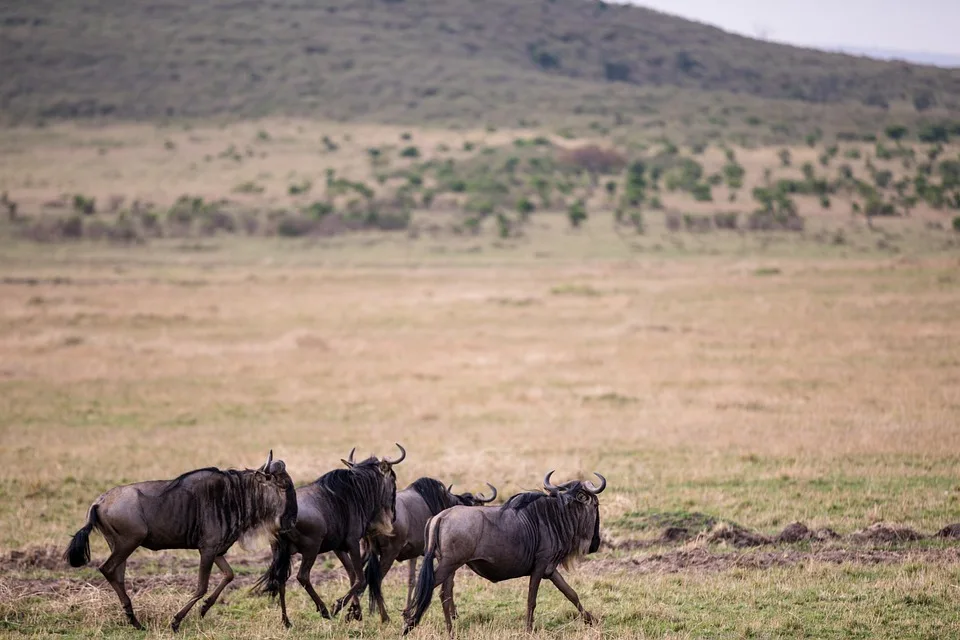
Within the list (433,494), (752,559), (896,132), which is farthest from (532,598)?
(896,132)

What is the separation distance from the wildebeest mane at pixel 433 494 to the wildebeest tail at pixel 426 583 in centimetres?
136

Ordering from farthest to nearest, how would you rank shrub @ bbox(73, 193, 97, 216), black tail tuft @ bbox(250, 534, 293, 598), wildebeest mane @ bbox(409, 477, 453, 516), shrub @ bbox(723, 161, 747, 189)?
shrub @ bbox(723, 161, 747, 189)
shrub @ bbox(73, 193, 97, 216)
wildebeest mane @ bbox(409, 477, 453, 516)
black tail tuft @ bbox(250, 534, 293, 598)

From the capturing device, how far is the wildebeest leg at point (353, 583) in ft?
26.9

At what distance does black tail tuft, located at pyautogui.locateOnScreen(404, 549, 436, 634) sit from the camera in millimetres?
7387

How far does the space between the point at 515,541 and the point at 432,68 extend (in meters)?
95.2

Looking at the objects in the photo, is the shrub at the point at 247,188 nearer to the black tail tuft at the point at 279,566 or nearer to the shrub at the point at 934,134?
the shrub at the point at 934,134

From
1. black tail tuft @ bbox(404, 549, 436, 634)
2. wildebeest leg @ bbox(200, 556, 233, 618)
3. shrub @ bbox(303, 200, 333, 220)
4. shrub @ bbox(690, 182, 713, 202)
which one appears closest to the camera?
black tail tuft @ bbox(404, 549, 436, 634)

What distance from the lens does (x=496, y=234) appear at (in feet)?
159

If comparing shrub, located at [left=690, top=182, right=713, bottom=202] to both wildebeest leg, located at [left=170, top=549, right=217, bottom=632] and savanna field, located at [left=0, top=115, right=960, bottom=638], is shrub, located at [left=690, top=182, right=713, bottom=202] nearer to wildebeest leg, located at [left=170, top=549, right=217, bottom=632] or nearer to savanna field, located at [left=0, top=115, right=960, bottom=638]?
savanna field, located at [left=0, top=115, right=960, bottom=638]

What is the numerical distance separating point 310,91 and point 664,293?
212 ft

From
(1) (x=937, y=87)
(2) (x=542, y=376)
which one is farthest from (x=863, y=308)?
(1) (x=937, y=87)

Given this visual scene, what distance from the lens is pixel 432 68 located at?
3910 inches

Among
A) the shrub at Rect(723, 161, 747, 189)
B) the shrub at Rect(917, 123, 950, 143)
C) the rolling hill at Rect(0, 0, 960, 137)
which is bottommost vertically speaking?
the shrub at Rect(723, 161, 747, 189)

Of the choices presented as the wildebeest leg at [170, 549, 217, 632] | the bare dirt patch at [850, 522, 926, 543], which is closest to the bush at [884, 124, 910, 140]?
the bare dirt patch at [850, 522, 926, 543]
